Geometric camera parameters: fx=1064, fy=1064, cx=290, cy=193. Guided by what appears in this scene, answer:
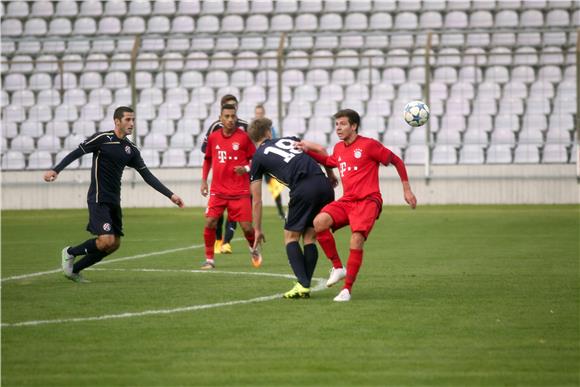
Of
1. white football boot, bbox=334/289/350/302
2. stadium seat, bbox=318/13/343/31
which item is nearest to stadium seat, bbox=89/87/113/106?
stadium seat, bbox=318/13/343/31

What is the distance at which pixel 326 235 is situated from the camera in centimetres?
1032

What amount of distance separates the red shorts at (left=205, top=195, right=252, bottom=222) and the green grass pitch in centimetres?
62

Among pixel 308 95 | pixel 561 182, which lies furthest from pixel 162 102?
pixel 561 182

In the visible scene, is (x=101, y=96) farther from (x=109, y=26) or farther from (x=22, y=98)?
(x=109, y=26)

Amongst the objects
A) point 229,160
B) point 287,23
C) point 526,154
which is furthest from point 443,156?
point 229,160

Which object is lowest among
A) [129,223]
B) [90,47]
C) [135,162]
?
[129,223]

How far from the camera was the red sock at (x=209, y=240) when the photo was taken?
43.6 ft

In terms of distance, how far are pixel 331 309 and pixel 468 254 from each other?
577cm

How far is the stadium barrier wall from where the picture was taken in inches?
1008

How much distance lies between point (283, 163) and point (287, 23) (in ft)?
68.6

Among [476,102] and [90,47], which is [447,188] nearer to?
[476,102]

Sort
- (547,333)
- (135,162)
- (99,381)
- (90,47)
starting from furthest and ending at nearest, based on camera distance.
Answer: (90,47) < (135,162) < (547,333) < (99,381)

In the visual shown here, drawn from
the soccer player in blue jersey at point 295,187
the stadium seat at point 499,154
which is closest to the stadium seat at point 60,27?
the stadium seat at point 499,154

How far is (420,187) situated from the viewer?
26141 millimetres
